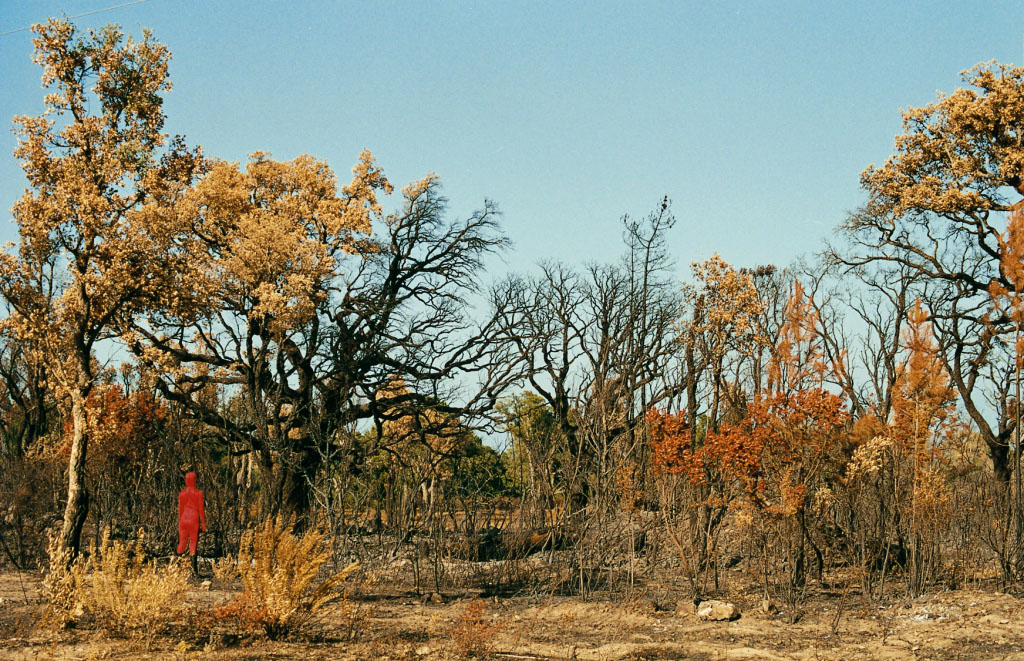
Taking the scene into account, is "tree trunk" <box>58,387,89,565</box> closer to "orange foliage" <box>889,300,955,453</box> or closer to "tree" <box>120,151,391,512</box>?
"tree" <box>120,151,391,512</box>

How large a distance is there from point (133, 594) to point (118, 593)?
0.95 feet

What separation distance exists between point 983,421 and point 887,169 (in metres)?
6.53

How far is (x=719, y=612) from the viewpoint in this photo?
12.1 metres

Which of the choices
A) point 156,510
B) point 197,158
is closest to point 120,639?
point 197,158

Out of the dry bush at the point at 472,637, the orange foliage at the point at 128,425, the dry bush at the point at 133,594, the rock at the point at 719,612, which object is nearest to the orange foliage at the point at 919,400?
the rock at the point at 719,612

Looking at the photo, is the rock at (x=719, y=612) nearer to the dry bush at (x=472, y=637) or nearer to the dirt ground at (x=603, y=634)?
the dirt ground at (x=603, y=634)

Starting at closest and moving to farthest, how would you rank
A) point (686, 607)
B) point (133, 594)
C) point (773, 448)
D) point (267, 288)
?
1. point (133, 594)
2. point (686, 607)
3. point (773, 448)
4. point (267, 288)

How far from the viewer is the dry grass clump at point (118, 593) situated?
9.52m

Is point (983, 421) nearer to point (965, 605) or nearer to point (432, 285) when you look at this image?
point (965, 605)

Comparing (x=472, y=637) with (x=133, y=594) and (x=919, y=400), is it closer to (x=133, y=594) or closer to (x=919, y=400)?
(x=133, y=594)

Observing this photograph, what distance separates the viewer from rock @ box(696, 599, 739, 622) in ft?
39.5

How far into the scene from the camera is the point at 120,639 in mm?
9844

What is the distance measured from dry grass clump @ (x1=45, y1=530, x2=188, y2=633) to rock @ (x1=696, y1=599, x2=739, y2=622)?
6.85 m

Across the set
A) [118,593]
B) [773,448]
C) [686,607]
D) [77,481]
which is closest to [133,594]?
[118,593]
